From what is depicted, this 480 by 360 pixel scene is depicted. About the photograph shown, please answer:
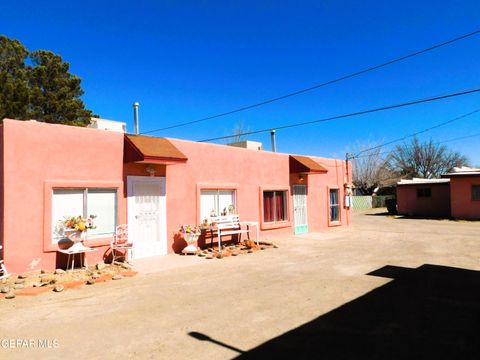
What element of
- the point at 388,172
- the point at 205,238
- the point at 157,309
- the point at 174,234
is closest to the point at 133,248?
the point at 174,234

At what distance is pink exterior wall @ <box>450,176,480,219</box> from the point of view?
22.3m

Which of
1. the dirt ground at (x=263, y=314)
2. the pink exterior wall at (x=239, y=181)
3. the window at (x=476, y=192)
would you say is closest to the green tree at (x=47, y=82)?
the pink exterior wall at (x=239, y=181)

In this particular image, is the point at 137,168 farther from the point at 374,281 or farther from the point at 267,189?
the point at 374,281

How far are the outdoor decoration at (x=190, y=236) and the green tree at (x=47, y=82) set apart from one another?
17.0 metres

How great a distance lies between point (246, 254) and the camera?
10.7m

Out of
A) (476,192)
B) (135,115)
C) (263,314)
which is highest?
(135,115)

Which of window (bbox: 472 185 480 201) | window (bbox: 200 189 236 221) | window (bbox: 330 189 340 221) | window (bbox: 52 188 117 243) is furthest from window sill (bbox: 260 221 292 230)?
window (bbox: 472 185 480 201)

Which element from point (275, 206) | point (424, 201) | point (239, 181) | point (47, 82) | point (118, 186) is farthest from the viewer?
point (424, 201)

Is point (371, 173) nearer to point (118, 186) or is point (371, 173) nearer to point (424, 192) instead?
point (424, 192)

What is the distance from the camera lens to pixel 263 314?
5.22m

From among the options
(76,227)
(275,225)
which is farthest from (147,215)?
(275,225)

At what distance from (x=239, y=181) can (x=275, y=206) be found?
233 centimetres

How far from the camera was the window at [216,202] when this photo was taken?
38.0 ft

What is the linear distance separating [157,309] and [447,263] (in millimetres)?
7037
